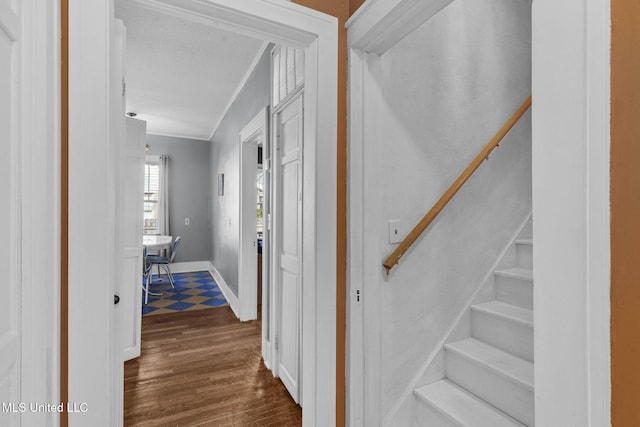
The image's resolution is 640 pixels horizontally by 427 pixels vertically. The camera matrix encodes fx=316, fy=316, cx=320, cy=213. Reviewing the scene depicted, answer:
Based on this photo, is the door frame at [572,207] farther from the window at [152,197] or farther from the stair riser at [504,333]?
the window at [152,197]

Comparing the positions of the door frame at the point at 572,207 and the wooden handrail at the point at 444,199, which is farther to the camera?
the wooden handrail at the point at 444,199

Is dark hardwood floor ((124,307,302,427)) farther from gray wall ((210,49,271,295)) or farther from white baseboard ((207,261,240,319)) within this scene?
gray wall ((210,49,271,295))

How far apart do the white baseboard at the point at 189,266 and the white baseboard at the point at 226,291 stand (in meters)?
0.15

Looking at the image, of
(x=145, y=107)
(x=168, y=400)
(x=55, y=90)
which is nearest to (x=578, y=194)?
(x=55, y=90)

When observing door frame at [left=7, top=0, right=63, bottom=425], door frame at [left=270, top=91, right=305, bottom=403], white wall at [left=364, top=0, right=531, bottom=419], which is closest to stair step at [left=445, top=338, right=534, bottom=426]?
white wall at [left=364, top=0, right=531, bottom=419]

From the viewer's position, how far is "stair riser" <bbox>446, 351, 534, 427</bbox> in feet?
4.68

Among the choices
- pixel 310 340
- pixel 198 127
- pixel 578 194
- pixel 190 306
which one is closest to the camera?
pixel 578 194

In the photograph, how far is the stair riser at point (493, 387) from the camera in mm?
1428

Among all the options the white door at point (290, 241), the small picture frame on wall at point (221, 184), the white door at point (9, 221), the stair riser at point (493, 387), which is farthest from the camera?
the small picture frame on wall at point (221, 184)

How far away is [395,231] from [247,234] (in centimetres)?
244

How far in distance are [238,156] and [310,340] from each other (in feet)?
9.40

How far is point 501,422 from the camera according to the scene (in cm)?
146

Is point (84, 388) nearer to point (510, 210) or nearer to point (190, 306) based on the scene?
point (510, 210)

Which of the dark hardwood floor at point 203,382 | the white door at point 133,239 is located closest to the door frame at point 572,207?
the dark hardwood floor at point 203,382
